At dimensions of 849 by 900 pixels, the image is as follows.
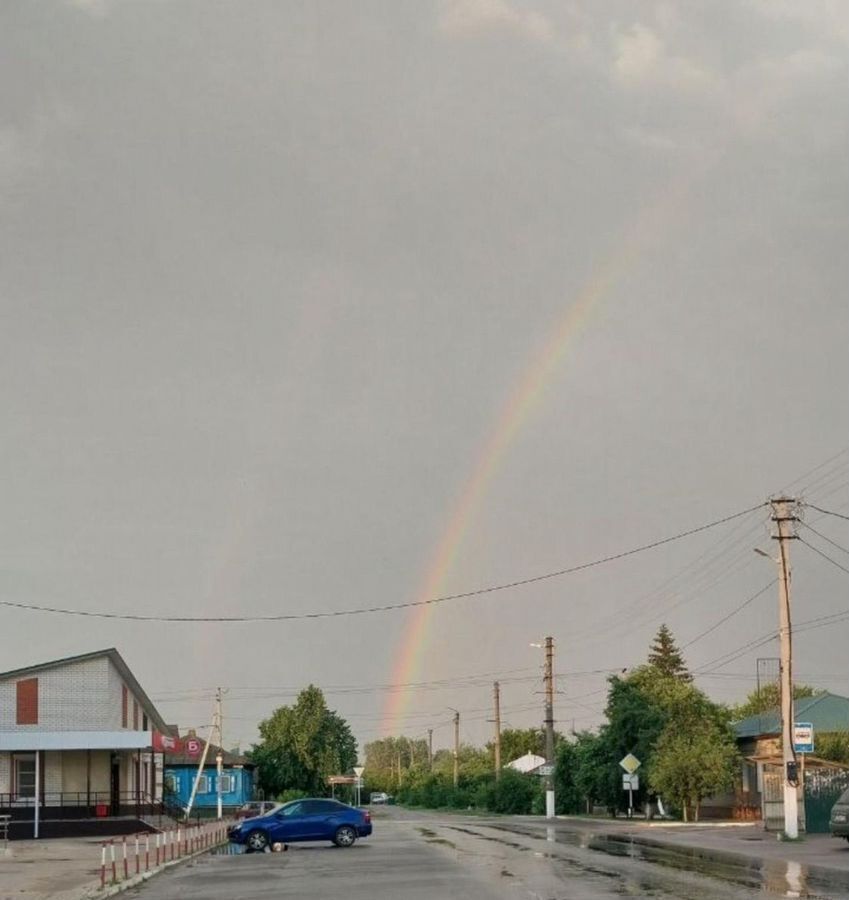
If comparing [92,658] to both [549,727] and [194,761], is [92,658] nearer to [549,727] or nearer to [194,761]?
[549,727]

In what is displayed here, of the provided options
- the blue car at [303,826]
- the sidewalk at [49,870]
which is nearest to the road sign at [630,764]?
the blue car at [303,826]

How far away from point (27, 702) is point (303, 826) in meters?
20.9

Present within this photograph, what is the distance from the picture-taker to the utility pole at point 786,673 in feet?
135

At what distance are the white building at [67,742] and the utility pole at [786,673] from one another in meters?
24.9

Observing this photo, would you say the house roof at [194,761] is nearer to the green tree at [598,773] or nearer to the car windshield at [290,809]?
the green tree at [598,773]

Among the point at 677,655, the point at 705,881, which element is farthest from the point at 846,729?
the point at 677,655

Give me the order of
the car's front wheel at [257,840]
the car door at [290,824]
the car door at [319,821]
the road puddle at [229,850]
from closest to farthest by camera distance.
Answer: the road puddle at [229,850]
the car's front wheel at [257,840]
the car door at [290,824]
the car door at [319,821]

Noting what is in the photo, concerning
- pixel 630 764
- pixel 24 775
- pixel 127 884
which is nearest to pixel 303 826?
pixel 127 884

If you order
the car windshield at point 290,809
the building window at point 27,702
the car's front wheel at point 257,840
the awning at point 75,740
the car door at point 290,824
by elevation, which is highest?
the building window at point 27,702

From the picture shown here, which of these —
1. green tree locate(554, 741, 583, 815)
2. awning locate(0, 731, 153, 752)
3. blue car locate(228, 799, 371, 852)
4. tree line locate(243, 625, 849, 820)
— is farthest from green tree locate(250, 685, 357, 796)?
blue car locate(228, 799, 371, 852)

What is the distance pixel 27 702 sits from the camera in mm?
57781

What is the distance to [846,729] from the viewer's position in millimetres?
74188

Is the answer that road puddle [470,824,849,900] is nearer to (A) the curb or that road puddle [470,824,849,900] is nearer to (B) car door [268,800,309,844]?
(B) car door [268,800,309,844]

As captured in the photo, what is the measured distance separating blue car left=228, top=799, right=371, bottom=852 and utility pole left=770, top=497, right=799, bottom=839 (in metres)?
12.8
